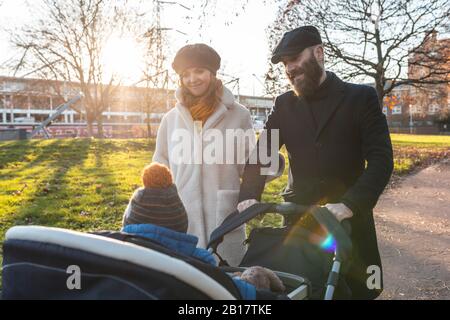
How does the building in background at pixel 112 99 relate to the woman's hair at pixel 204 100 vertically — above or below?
above

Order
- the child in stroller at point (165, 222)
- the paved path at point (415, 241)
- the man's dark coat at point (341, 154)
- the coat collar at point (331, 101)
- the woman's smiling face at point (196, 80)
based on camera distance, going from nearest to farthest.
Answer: the child in stroller at point (165, 222), the man's dark coat at point (341, 154), the coat collar at point (331, 101), the woman's smiling face at point (196, 80), the paved path at point (415, 241)

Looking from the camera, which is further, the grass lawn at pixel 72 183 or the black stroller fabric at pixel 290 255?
the grass lawn at pixel 72 183

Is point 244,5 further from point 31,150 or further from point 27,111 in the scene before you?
point 27,111

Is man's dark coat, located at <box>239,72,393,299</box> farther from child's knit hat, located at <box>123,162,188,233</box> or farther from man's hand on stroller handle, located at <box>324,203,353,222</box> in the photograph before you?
child's knit hat, located at <box>123,162,188,233</box>

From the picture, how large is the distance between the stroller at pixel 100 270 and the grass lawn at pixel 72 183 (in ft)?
4.98

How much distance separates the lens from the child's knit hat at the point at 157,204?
2.16 metres

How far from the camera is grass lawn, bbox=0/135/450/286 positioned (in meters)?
7.26

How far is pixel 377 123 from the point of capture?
240cm

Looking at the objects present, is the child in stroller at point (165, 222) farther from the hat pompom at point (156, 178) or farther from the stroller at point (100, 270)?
the stroller at point (100, 270)

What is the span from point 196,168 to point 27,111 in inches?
3211

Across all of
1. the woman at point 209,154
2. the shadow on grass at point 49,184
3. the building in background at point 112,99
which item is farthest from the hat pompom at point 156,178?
the building in background at point 112,99

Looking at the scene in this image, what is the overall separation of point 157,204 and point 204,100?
48.8 inches

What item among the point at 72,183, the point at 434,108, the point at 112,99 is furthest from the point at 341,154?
the point at 434,108

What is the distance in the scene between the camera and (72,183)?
1103 centimetres
